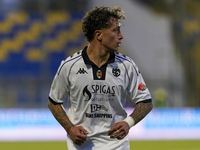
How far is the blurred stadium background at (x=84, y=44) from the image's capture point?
40.3 feet

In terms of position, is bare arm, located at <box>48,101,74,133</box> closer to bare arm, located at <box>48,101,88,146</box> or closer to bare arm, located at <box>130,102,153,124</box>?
bare arm, located at <box>48,101,88,146</box>

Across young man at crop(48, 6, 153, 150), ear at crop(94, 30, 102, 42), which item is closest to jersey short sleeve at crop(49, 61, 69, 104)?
young man at crop(48, 6, 153, 150)

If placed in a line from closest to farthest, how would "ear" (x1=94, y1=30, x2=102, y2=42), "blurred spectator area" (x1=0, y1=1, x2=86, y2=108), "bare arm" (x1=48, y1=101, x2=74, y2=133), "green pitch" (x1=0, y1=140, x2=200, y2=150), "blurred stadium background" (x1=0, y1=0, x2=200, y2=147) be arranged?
"bare arm" (x1=48, y1=101, x2=74, y2=133) → "ear" (x1=94, y1=30, x2=102, y2=42) → "green pitch" (x1=0, y1=140, x2=200, y2=150) → "blurred stadium background" (x1=0, y1=0, x2=200, y2=147) → "blurred spectator area" (x1=0, y1=1, x2=86, y2=108)

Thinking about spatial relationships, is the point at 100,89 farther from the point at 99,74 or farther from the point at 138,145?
the point at 138,145

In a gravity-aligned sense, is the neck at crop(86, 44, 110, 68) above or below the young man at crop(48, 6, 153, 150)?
above

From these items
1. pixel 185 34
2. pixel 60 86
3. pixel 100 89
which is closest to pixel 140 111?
pixel 100 89

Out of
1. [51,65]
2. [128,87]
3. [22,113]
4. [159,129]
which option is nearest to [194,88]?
[159,129]

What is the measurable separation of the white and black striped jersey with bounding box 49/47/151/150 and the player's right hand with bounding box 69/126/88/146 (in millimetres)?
115

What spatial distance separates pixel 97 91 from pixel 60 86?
0.99 feet

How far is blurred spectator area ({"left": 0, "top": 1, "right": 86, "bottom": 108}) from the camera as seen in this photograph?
12.6m

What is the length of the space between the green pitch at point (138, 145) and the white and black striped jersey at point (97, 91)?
5029mm

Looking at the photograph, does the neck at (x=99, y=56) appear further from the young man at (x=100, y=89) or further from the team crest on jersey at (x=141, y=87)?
the team crest on jersey at (x=141, y=87)

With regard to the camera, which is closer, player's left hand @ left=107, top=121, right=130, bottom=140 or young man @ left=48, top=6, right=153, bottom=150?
player's left hand @ left=107, top=121, right=130, bottom=140

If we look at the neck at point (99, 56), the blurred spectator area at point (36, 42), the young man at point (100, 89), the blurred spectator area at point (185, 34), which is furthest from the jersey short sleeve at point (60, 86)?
the blurred spectator area at point (185, 34)
